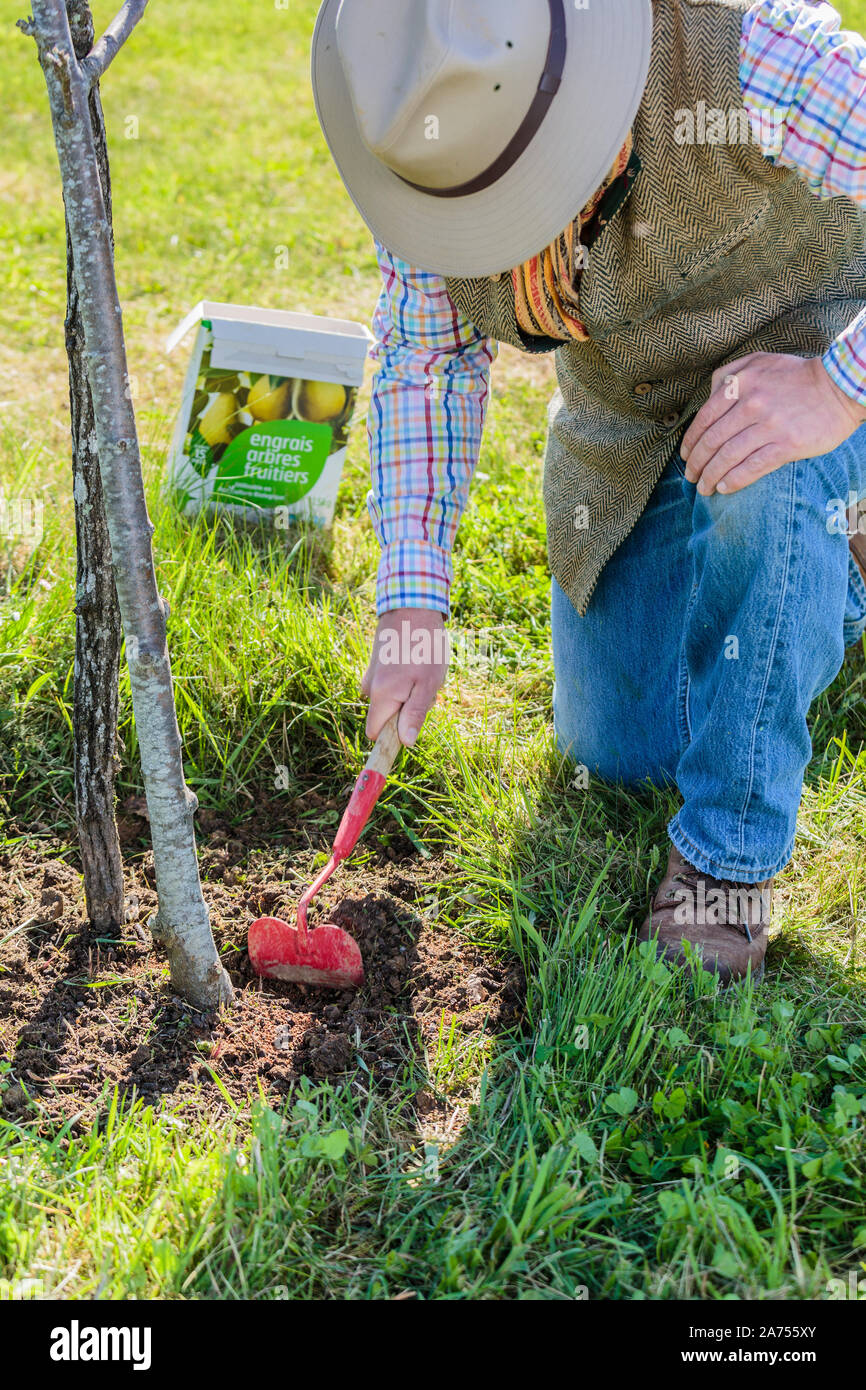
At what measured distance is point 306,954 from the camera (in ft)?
6.12

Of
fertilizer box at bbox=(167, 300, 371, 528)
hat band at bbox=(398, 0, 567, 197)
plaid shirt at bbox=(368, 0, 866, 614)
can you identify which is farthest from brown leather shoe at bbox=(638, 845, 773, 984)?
fertilizer box at bbox=(167, 300, 371, 528)

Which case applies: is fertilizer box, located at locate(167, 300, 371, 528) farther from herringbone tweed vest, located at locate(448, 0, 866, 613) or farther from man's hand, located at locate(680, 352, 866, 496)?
man's hand, located at locate(680, 352, 866, 496)

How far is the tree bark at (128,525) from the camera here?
1335 millimetres

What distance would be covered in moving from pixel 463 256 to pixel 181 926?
104cm

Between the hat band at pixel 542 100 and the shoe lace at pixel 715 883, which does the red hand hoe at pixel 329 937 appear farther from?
the hat band at pixel 542 100

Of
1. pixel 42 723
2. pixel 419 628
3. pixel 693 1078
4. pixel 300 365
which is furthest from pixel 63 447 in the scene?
pixel 693 1078

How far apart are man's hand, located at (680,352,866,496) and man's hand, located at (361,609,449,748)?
0.51m

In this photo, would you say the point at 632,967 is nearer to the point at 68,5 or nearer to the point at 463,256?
the point at 463,256

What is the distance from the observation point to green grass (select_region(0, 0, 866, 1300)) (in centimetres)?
139

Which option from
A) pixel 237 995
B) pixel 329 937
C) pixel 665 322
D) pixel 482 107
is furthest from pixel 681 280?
pixel 237 995

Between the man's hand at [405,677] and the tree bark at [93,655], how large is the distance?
41cm

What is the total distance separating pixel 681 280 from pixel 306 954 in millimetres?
1226

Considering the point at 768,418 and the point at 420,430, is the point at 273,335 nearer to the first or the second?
the point at 420,430

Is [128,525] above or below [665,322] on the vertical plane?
below
